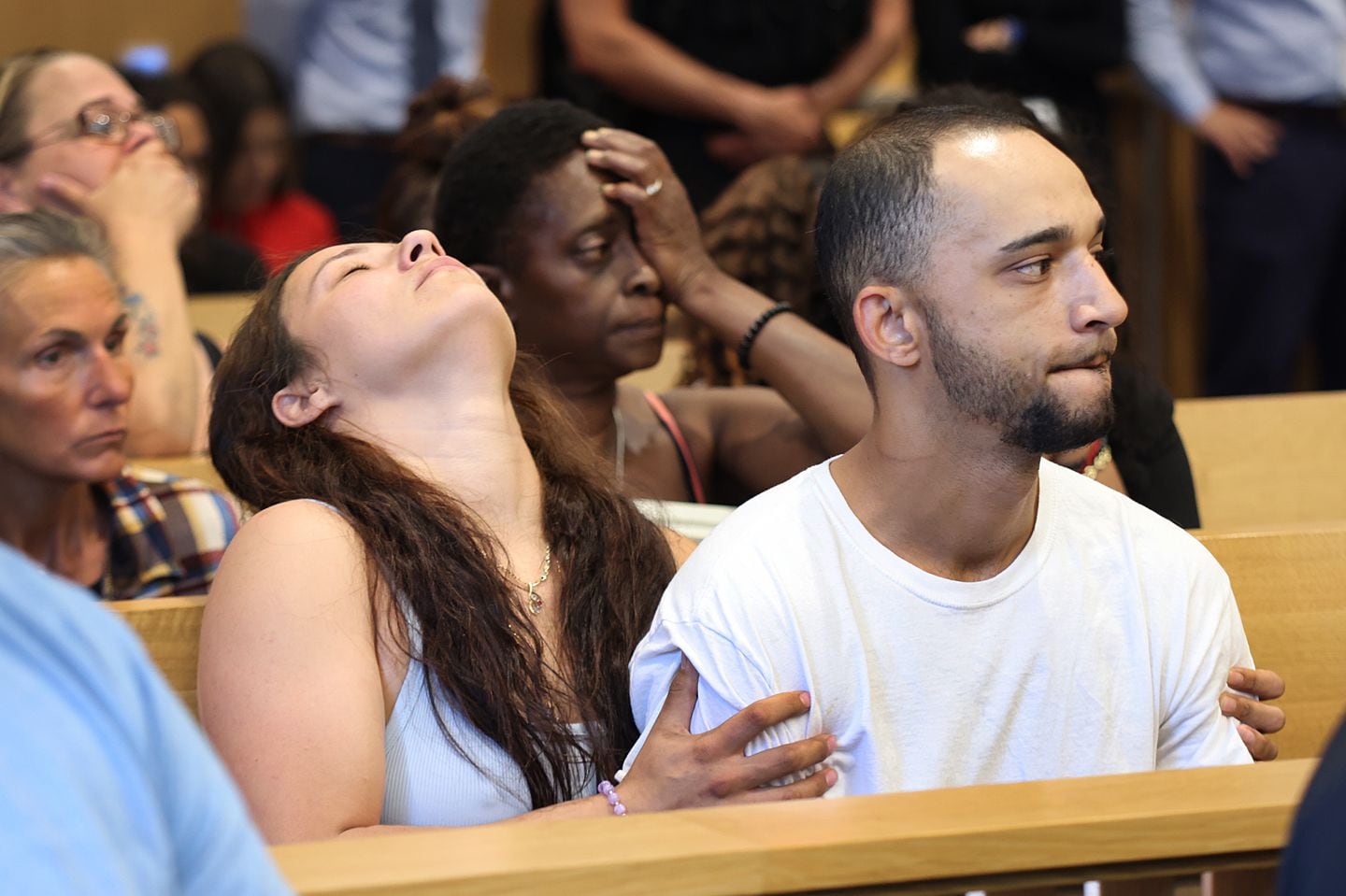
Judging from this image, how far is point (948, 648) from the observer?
1550mm

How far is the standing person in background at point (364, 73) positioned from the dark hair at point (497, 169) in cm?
187

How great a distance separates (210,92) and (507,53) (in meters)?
1.08

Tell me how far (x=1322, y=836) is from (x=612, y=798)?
0.78m

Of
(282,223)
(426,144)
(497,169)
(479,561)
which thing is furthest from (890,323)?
(282,223)

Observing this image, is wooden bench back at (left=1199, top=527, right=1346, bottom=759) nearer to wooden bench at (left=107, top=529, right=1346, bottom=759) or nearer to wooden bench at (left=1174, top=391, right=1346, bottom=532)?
wooden bench at (left=107, top=529, right=1346, bottom=759)

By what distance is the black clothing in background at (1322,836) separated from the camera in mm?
862

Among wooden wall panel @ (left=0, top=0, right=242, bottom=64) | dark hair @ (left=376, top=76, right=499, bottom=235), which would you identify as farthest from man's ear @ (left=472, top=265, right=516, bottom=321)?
wooden wall panel @ (left=0, top=0, right=242, bottom=64)

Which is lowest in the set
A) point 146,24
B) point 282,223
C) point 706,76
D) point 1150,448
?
Result: point 282,223

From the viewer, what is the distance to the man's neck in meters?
1.57

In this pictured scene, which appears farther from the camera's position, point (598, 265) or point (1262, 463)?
point (1262, 463)

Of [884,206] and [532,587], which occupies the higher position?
[884,206]

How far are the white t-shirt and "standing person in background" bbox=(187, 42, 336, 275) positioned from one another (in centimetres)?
308

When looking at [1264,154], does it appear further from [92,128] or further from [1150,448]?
[92,128]

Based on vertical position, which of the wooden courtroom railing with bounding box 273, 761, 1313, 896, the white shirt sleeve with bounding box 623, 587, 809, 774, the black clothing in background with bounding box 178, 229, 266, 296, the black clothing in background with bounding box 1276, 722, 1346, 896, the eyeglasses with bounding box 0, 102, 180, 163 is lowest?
the black clothing in background with bounding box 178, 229, 266, 296
